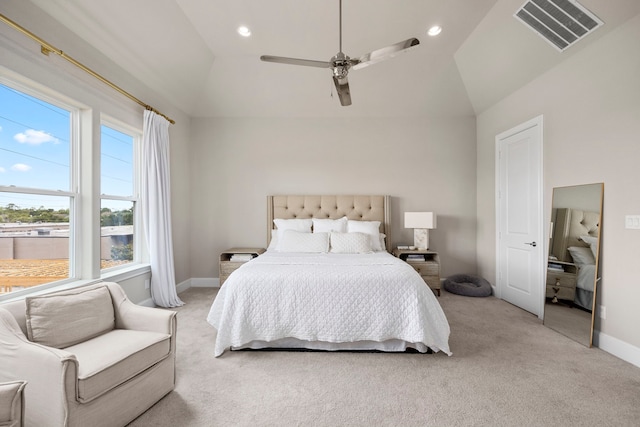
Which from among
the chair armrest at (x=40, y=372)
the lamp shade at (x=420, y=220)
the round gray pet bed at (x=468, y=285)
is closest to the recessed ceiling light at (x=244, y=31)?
the lamp shade at (x=420, y=220)

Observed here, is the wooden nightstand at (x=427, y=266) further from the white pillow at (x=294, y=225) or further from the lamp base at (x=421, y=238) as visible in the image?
the white pillow at (x=294, y=225)

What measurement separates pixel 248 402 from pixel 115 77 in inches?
134

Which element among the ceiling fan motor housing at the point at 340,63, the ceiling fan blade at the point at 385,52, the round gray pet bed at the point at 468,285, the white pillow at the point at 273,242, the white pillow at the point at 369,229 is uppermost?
the ceiling fan blade at the point at 385,52

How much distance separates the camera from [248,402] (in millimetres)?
1838

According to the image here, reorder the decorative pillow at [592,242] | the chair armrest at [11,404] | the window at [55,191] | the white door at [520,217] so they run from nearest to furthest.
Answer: the chair armrest at [11,404]
the window at [55,191]
the decorative pillow at [592,242]
the white door at [520,217]

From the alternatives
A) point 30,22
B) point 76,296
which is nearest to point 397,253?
point 76,296

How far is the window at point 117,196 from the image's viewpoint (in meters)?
A: 3.14

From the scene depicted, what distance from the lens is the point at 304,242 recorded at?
12.4 ft

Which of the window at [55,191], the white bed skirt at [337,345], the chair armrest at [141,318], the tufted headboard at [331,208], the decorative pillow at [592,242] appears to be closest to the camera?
the chair armrest at [141,318]

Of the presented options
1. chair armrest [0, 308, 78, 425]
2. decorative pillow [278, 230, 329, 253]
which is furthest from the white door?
chair armrest [0, 308, 78, 425]

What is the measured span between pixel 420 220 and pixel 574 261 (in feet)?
5.81

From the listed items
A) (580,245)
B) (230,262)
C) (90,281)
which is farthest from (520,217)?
(90,281)

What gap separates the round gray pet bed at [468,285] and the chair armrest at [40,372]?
14.2 feet

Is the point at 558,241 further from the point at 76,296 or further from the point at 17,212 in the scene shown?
the point at 17,212
